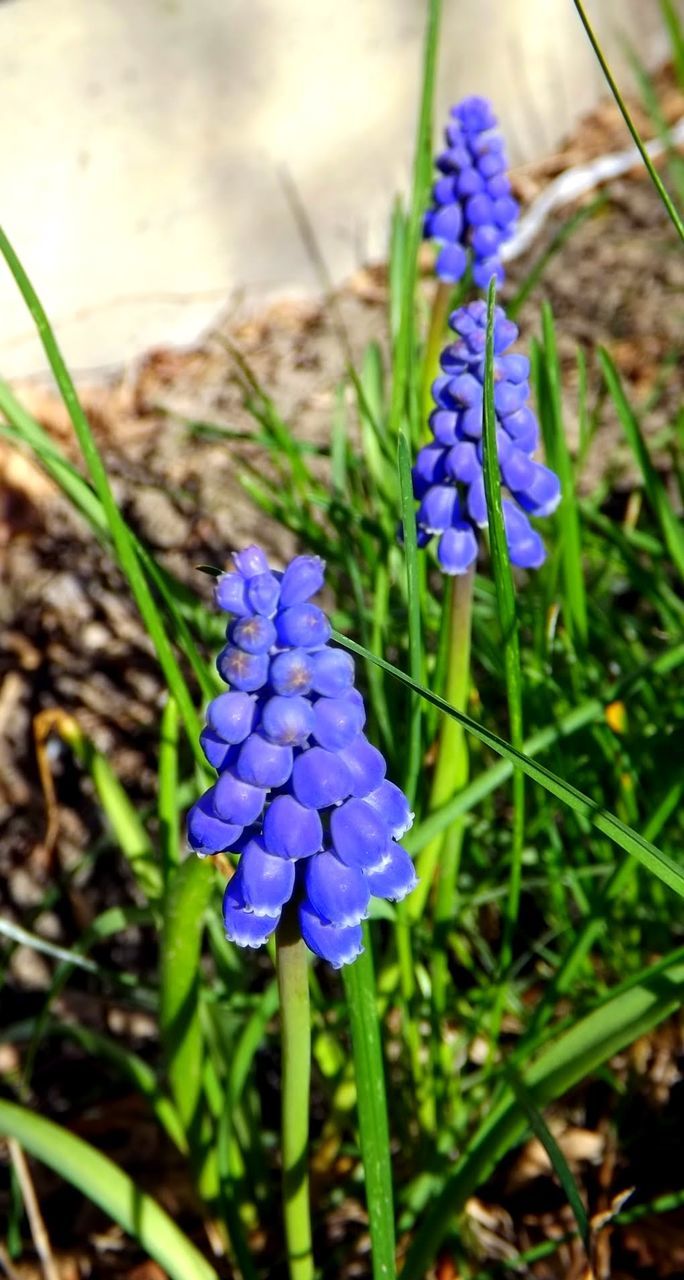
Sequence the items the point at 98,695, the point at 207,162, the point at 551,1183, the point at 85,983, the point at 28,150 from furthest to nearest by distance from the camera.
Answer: the point at 207,162
the point at 28,150
the point at 98,695
the point at 85,983
the point at 551,1183

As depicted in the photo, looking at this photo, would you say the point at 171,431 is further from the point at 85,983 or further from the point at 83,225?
the point at 85,983

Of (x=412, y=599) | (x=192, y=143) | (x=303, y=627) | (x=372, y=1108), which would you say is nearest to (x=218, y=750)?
(x=303, y=627)

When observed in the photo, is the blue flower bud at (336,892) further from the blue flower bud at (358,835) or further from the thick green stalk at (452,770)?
the thick green stalk at (452,770)

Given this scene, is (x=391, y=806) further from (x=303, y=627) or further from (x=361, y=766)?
(x=303, y=627)

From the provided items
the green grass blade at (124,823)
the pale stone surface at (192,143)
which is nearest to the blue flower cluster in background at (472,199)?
the green grass blade at (124,823)

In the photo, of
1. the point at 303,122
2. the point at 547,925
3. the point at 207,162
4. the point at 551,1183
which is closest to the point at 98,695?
the point at 547,925

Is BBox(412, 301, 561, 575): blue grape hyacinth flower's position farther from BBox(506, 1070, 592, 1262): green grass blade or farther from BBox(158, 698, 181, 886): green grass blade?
BBox(506, 1070, 592, 1262): green grass blade

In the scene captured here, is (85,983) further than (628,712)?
Yes
